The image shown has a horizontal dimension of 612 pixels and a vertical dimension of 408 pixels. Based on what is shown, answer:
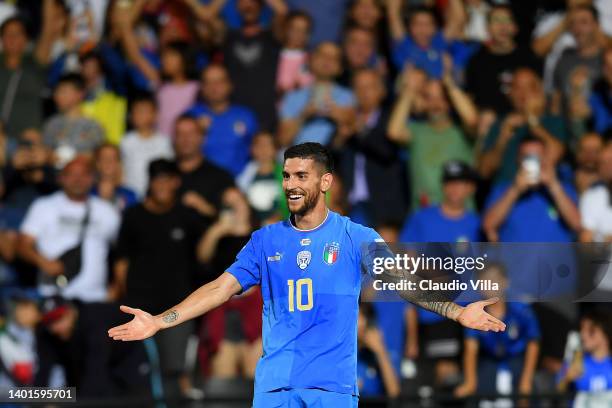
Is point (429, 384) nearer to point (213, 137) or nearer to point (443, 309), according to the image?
point (213, 137)

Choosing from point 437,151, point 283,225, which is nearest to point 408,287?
point 283,225

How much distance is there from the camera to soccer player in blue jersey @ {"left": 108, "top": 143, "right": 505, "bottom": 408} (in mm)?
6617

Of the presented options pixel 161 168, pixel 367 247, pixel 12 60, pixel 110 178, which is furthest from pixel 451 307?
pixel 12 60

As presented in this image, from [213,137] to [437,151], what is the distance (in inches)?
88.0

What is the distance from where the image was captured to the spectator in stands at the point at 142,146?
1212 centimetres

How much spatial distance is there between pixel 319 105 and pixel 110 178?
7.12 feet

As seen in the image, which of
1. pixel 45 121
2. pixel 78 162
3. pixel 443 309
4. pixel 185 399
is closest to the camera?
pixel 443 309

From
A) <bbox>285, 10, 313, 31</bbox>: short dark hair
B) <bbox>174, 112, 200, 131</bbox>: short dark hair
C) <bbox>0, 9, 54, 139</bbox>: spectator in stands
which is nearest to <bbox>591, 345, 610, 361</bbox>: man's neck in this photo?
<bbox>174, 112, 200, 131</bbox>: short dark hair

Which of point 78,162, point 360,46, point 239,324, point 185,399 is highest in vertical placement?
point 360,46

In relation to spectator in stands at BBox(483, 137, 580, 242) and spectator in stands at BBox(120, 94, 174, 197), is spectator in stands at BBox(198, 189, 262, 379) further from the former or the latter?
spectator in stands at BBox(483, 137, 580, 242)

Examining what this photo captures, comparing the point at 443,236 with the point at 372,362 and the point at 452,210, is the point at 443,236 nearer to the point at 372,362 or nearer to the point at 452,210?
the point at 452,210

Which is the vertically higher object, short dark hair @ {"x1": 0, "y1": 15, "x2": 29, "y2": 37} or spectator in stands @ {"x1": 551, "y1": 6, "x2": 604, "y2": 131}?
short dark hair @ {"x1": 0, "y1": 15, "x2": 29, "y2": 37}

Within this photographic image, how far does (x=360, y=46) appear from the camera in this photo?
12508 mm

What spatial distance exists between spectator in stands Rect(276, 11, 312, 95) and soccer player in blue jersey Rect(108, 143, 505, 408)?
5856mm
